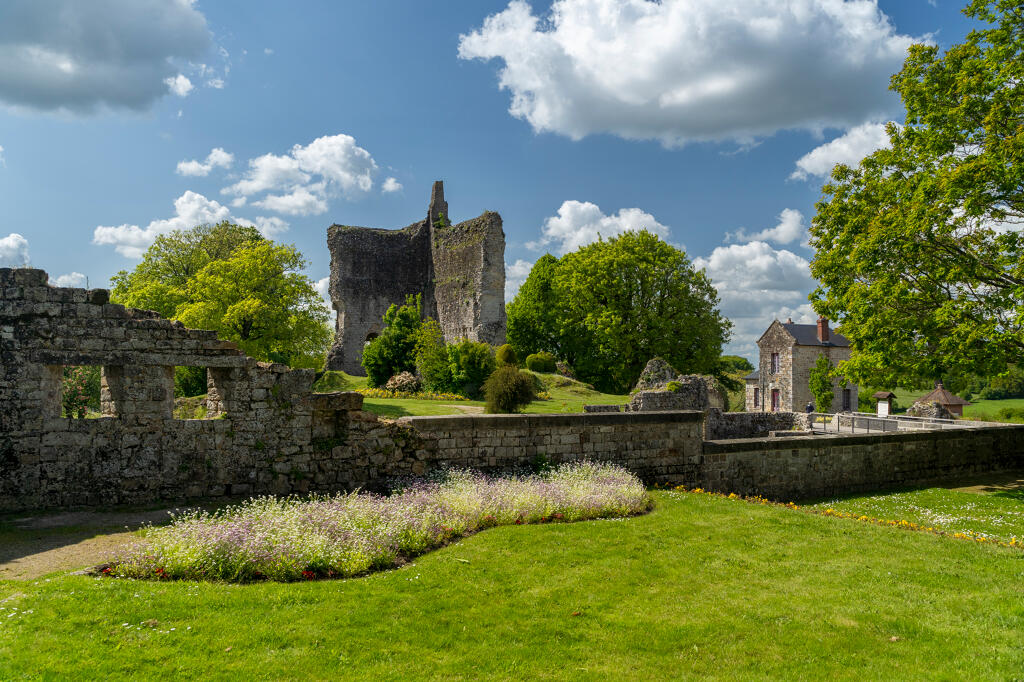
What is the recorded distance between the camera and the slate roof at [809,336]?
4128cm

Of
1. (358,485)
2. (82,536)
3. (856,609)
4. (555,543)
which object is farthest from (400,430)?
(856,609)

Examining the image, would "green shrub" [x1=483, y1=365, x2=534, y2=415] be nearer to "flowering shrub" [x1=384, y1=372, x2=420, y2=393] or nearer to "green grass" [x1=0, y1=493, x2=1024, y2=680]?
"flowering shrub" [x1=384, y1=372, x2=420, y2=393]

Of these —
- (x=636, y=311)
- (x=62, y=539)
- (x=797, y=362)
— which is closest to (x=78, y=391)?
(x=62, y=539)

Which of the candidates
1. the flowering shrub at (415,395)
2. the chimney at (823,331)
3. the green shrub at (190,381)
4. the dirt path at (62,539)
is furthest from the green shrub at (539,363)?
the dirt path at (62,539)

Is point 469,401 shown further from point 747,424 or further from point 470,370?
point 747,424

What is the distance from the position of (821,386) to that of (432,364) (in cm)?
2806

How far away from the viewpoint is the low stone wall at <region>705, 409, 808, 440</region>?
2112 centimetres

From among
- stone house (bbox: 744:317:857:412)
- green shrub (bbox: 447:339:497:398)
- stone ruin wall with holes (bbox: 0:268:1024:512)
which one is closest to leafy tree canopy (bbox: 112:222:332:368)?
green shrub (bbox: 447:339:497:398)

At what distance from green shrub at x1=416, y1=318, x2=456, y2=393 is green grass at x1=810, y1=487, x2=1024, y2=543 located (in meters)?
15.9

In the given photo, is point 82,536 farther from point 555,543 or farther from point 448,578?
point 555,543

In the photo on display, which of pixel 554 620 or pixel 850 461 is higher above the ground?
pixel 850 461

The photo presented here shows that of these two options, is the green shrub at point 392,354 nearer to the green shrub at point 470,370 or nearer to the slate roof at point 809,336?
the green shrub at point 470,370

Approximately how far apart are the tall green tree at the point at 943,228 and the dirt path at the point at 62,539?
16356 mm

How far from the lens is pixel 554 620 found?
211 inches
